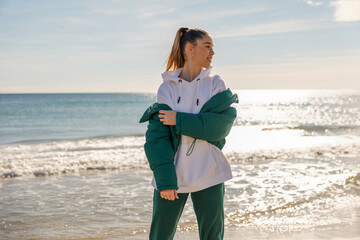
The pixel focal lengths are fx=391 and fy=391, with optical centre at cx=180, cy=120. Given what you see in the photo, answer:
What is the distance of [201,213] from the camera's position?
7.84ft

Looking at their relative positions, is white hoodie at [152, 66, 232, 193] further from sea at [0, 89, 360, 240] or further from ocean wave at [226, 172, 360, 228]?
ocean wave at [226, 172, 360, 228]

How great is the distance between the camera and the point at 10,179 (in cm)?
866

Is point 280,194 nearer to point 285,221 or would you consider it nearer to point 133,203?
point 285,221

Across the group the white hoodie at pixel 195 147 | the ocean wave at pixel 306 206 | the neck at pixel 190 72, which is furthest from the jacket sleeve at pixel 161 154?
the ocean wave at pixel 306 206

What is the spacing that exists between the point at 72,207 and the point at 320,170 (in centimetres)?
559

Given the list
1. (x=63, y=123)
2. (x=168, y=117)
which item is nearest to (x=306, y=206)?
(x=168, y=117)

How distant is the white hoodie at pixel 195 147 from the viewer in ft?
7.71

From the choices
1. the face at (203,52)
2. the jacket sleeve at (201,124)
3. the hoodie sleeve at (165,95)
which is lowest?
the jacket sleeve at (201,124)

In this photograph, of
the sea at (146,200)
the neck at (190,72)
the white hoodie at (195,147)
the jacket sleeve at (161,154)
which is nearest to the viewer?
the jacket sleeve at (161,154)

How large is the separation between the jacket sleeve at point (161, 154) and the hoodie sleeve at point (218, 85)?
37 cm

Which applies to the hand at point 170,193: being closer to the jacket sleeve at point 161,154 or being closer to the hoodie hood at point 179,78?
the jacket sleeve at point 161,154

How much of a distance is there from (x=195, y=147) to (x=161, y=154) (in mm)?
233

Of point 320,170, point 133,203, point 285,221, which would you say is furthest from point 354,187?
point 133,203

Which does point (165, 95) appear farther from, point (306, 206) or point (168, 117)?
point (306, 206)
